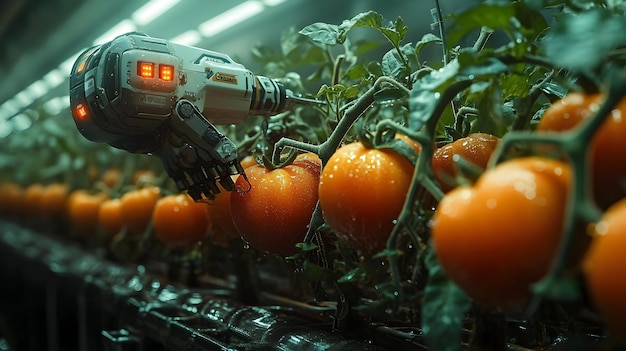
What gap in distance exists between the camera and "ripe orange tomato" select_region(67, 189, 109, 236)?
241 centimetres

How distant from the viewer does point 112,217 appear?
206 centimetres

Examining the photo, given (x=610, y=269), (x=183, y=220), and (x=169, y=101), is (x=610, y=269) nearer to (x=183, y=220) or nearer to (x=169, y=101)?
(x=169, y=101)

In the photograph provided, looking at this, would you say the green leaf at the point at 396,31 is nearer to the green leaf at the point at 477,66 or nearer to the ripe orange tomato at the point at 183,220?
the green leaf at the point at 477,66

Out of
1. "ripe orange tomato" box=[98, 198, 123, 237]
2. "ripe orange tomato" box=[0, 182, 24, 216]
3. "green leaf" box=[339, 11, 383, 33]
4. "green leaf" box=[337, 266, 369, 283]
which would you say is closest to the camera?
"green leaf" box=[337, 266, 369, 283]

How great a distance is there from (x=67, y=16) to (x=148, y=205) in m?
1.87

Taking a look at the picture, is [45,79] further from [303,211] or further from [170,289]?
[303,211]

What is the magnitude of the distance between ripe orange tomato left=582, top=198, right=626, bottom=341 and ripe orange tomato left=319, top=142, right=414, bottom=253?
305 mm

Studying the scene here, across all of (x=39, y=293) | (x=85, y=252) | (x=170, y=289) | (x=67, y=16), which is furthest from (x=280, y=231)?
(x=67, y=16)

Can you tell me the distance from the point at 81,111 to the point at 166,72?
0.19 m

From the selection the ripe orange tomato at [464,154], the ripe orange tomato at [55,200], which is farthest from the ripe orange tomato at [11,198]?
the ripe orange tomato at [464,154]

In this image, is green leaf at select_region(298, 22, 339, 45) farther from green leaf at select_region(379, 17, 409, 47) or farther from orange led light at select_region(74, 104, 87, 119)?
orange led light at select_region(74, 104, 87, 119)

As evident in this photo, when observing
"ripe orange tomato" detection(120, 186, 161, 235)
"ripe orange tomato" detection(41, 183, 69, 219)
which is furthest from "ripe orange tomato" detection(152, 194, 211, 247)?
"ripe orange tomato" detection(41, 183, 69, 219)

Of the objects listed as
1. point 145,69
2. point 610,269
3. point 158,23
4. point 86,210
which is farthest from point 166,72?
point 158,23

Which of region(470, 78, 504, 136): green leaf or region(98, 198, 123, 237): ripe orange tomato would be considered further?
region(98, 198, 123, 237): ripe orange tomato
